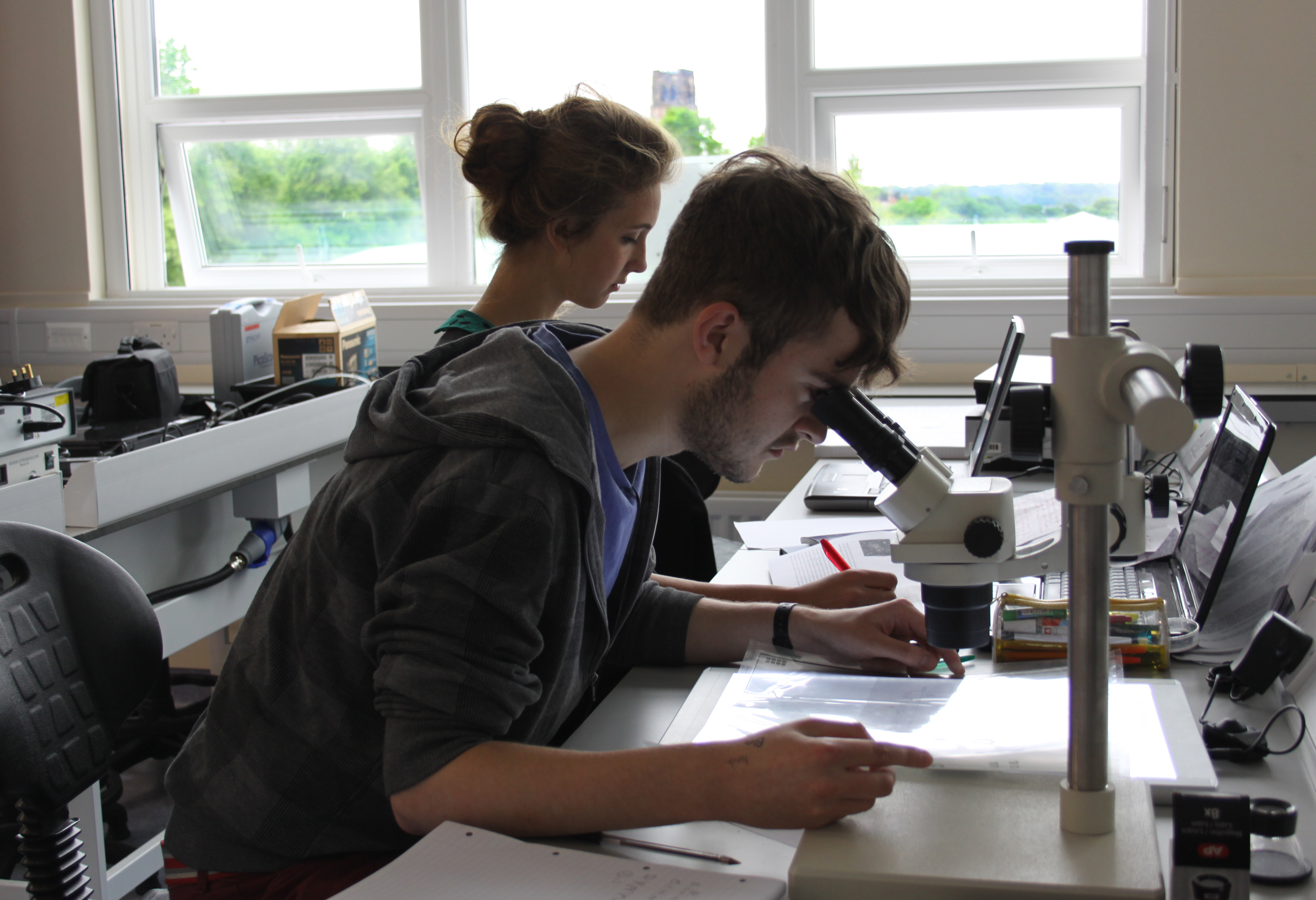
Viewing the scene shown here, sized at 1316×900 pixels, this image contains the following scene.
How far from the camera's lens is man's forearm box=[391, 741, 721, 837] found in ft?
2.63

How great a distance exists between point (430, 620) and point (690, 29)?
9.67 feet

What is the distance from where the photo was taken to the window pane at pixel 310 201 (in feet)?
12.0

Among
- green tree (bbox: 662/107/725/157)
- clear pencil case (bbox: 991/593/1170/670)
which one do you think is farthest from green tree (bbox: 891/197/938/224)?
clear pencil case (bbox: 991/593/1170/670)

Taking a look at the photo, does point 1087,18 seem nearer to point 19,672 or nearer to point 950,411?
point 950,411

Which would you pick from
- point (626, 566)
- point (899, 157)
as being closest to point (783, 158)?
point (626, 566)

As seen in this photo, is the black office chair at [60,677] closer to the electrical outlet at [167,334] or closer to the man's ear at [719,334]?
the man's ear at [719,334]

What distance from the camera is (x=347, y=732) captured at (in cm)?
97

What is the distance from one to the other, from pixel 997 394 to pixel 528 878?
133cm

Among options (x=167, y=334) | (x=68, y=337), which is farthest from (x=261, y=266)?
(x=68, y=337)

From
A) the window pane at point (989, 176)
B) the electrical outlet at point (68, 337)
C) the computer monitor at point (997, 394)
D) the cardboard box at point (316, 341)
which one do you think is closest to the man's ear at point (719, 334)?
the computer monitor at point (997, 394)

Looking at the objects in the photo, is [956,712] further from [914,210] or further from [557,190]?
[914,210]

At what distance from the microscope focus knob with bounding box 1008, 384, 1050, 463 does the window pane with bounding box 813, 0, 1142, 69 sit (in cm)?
281

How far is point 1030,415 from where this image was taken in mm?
677

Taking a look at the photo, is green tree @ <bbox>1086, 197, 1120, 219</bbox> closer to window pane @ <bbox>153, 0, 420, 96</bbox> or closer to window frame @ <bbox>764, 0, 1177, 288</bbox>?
window frame @ <bbox>764, 0, 1177, 288</bbox>
